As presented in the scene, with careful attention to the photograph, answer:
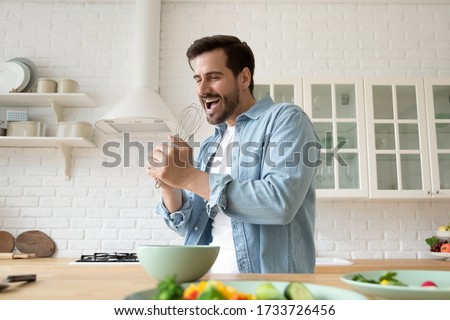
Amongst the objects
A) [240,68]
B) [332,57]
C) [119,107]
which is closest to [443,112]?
[332,57]

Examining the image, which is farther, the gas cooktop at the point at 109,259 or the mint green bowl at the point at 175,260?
the gas cooktop at the point at 109,259

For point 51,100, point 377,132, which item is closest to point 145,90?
point 51,100

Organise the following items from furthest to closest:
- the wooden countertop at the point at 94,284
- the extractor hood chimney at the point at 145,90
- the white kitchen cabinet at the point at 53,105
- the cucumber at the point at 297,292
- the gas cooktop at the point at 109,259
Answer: the white kitchen cabinet at the point at 53,105, the extractor hood chimney at the point at 145,90, the gas cooktop at the point at 109,259, the wooden countertop at the point at 94,284, the cucumber at the point at 297,292

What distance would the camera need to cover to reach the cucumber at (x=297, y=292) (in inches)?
20.8

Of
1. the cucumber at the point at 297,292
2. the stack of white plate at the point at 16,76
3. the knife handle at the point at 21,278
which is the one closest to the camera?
the cucumber at the point at 297,292

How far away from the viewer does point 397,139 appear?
9.18 ft

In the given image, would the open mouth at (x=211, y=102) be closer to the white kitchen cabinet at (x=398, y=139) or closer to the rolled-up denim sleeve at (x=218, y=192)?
the rolled-up denim sleeve at (x=218, y=192)

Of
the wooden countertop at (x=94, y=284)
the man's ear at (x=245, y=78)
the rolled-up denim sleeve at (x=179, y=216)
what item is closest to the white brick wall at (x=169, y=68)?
the man's ear at (x=245, y=78)

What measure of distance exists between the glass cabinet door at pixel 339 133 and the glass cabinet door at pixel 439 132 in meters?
0.47

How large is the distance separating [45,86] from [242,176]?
218 cm

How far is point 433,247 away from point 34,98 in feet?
9.92

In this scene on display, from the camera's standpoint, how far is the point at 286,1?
3.29m

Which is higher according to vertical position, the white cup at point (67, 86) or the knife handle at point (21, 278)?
the white cup at point (67, 86)

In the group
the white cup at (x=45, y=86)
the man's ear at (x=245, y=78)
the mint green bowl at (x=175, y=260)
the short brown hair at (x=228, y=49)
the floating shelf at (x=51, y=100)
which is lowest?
the mint green bowl at (x=175, y=260)
